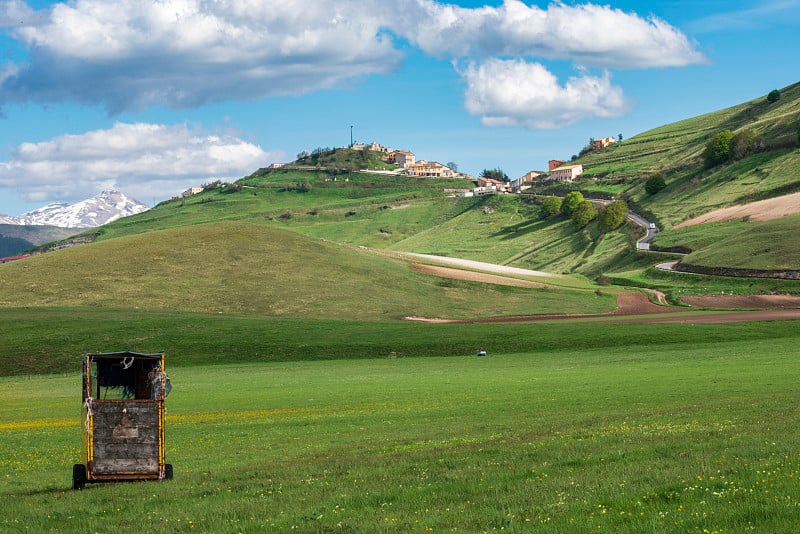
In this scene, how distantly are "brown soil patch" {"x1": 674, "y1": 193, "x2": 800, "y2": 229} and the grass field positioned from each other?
4364 inches

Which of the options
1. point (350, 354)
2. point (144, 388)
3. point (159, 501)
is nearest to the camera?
point (159, 501)

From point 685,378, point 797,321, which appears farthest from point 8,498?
point 797,321

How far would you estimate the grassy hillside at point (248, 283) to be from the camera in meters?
94.6

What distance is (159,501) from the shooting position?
17.0m

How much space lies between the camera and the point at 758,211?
155 meters

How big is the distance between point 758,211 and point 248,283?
101140mm

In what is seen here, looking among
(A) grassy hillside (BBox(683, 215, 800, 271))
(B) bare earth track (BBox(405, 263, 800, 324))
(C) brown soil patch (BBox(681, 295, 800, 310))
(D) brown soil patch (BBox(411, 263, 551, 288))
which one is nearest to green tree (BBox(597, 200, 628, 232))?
(A) grassy hillside (BBox(683, 215, 800, 271))

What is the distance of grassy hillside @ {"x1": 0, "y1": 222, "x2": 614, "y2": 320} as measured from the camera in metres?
94.6

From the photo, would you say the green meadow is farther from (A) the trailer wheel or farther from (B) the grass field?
(A) the trailer wheel

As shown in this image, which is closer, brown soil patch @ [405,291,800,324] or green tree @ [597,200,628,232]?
brown soil patch @ [405,291,800,324]

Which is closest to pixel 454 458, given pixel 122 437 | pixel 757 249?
pixel 122 437

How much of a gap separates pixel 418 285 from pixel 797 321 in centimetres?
5023

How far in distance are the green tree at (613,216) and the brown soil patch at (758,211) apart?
2123 cm

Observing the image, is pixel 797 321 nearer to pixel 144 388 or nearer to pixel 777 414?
pixel 777 414
